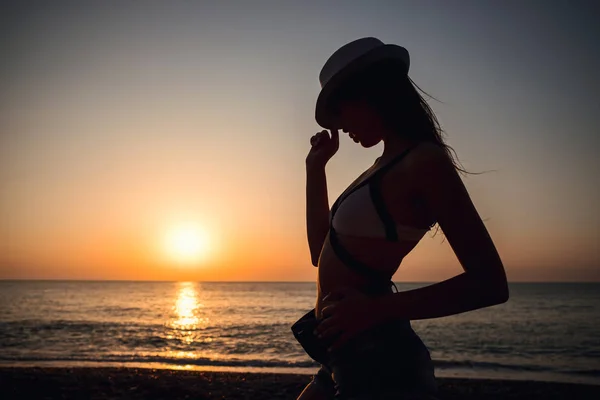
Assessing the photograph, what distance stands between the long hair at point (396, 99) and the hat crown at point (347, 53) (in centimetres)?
5

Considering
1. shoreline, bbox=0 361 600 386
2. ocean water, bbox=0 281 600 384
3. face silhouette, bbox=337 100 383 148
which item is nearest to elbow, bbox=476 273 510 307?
face silhouette, bbox=337 100 383 148

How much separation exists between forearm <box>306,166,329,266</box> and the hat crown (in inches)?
19.7

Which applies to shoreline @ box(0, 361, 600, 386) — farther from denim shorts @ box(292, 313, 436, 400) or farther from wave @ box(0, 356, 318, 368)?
denim shorts @ box(292, 313, 436, 400)

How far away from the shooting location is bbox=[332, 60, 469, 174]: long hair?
1807 mm

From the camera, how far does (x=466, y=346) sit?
27484 mm

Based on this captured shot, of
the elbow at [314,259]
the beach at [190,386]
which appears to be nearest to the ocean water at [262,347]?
the beach at [190,386]

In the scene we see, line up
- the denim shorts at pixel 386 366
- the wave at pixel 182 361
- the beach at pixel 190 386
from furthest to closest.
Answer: the wave at pixel 182 361 < the beach at pixel 190 386 < the denim shorts at pixel 386 366

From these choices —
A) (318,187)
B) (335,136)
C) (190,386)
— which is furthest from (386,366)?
(190,386)

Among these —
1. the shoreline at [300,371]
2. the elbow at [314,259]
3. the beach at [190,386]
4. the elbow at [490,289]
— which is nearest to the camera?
the elbow at [490,289]

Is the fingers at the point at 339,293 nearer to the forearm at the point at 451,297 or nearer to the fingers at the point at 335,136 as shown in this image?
the forearm at the point at 451,297

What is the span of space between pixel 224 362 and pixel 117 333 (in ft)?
48.3

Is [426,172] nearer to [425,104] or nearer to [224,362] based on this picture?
[425,104]

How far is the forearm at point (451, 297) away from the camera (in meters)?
1.50

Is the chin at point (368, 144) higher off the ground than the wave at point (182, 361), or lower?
higher
